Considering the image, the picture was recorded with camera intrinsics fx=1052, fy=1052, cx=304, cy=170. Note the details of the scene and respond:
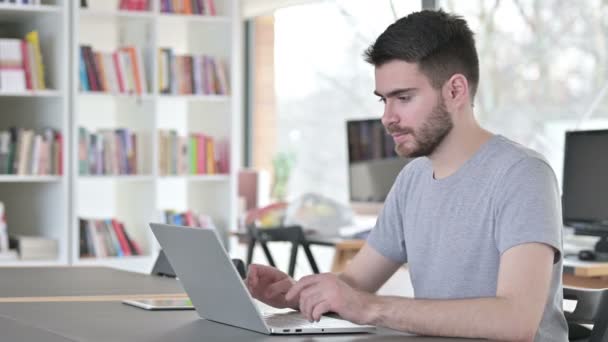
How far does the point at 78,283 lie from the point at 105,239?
2741 millimetres

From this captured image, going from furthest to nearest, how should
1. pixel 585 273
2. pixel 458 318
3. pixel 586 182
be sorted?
pixel 586 182 < pixel 585 273 < pixel 458 318

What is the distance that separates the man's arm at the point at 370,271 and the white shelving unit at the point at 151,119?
3044mm

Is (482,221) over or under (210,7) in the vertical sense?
under

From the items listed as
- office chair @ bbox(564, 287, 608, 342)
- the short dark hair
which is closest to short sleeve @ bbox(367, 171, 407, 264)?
the short dark hair

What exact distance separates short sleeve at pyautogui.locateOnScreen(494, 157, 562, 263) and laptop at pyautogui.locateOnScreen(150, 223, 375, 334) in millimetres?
300

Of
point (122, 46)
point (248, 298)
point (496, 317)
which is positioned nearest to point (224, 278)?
point (248, 298)

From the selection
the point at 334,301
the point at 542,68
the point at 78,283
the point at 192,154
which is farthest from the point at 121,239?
the point at 334,301

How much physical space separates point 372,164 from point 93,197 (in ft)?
4.72

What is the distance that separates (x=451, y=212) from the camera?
2.00 m

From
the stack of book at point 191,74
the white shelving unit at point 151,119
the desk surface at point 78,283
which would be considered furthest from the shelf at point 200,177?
the desk surface at point 78,283

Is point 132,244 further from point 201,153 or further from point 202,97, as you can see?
point 202,97

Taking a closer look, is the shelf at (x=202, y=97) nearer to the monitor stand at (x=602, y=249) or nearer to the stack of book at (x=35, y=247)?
the stack of book at (x=35, y=247)

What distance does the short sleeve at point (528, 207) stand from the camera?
180 cm

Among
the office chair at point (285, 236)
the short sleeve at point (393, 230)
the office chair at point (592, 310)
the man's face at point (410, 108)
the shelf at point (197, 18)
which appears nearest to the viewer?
the man's face at point (410, 108)
